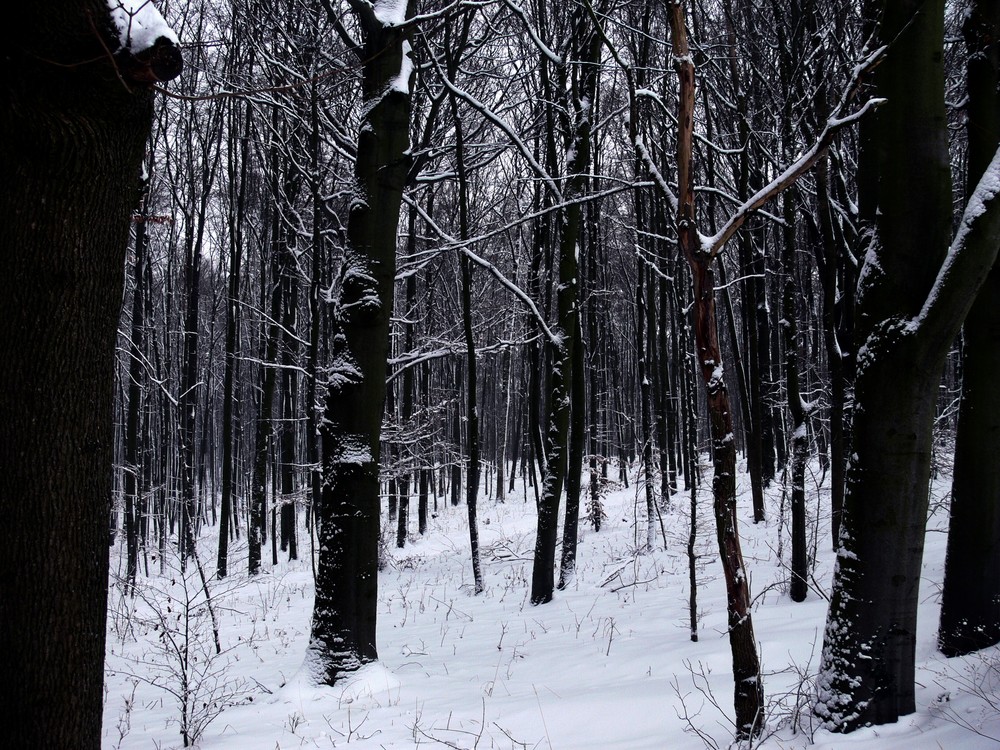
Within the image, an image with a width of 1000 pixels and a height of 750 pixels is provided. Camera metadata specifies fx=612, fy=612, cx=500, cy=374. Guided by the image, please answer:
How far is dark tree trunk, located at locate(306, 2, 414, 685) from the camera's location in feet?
16.3

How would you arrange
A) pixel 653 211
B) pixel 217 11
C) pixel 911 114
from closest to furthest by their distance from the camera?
pixel 911 114, pixel 217 11, pixel 653 211

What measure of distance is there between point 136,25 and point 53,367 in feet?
4.71

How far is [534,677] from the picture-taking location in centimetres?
536

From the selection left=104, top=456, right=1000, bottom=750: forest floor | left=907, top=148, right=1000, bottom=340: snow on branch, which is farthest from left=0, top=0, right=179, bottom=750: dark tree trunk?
left=907, top=148, right=1000, bottom=340: snow on branch

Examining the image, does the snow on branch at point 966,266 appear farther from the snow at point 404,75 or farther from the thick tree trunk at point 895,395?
the snow at point 404,75

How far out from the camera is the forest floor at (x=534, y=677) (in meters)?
3.55

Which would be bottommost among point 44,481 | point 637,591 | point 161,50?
point 637,591

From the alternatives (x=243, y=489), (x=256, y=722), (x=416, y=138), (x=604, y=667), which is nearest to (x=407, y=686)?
(x=256, y=722)

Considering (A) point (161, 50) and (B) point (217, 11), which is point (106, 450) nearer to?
(A) point (161, 50)

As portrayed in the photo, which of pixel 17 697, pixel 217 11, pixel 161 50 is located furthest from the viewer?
pixel 217 11

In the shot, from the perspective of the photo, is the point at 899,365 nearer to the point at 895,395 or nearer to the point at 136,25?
the point at 895,395

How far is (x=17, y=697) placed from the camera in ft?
7.52

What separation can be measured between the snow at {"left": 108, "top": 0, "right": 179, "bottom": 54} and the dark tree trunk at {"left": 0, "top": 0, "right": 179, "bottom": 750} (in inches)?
2.1

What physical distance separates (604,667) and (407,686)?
1729 mm
